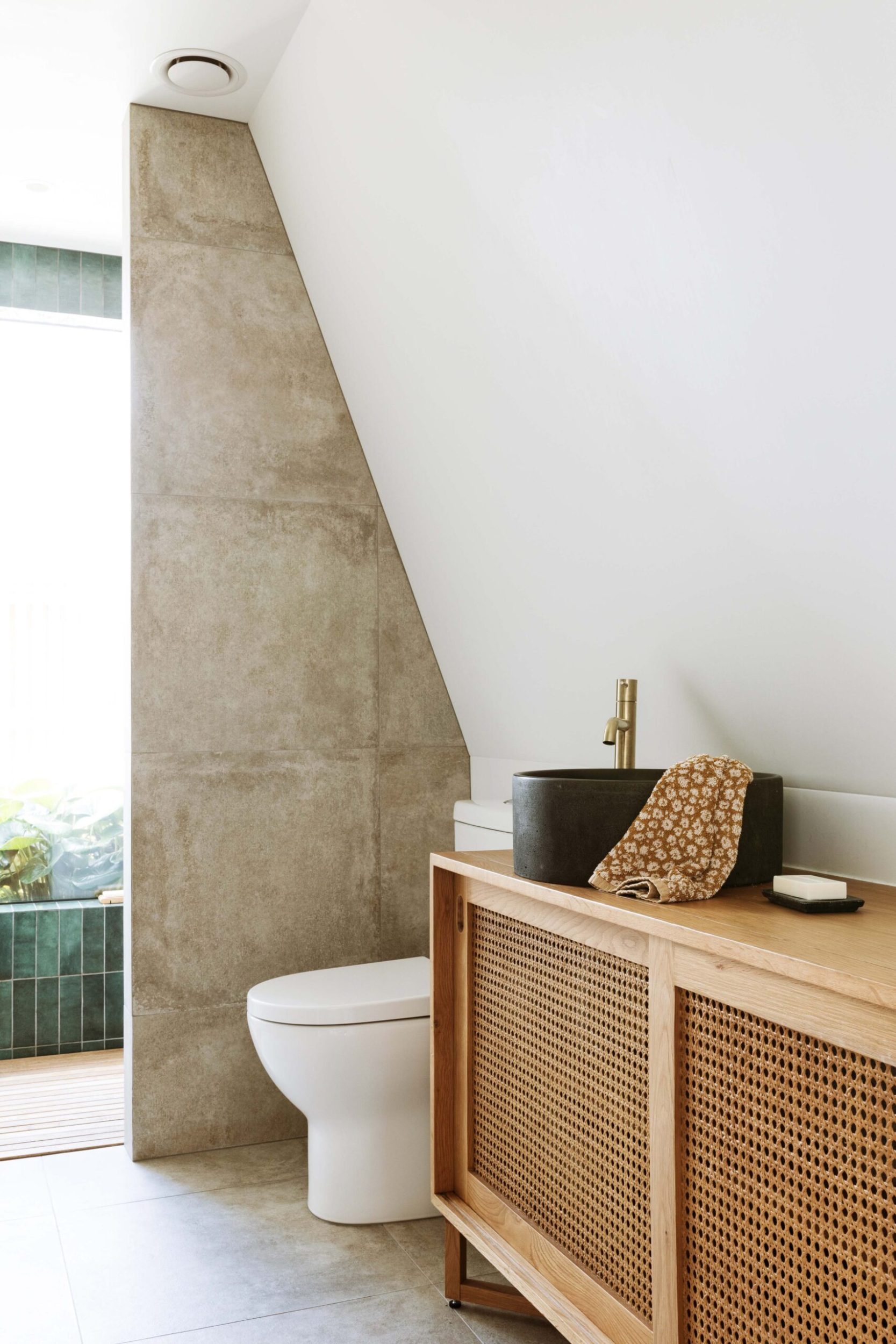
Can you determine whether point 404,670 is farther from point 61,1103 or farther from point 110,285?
point 110,285

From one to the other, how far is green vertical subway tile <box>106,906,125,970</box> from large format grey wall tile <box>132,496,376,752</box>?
1096 mm

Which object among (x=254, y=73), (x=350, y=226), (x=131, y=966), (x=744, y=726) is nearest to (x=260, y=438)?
(x=350, y=226)

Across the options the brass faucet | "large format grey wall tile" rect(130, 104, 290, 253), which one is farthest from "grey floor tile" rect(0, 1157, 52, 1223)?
"large format grey wall tile" rect(130, 104, 290, 253)

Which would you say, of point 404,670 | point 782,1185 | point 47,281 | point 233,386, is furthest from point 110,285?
point 782,1185

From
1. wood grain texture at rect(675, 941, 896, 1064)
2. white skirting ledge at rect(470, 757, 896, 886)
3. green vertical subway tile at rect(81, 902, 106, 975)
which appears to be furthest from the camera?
green vertical subway tile at rect(81, 902, 106, 975)

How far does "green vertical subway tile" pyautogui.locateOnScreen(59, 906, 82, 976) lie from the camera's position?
335 cm

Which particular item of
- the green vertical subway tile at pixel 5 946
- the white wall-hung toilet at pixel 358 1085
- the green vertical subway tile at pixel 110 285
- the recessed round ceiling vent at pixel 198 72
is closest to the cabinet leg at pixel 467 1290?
the white wall-hung toilet at pixel 358 1085

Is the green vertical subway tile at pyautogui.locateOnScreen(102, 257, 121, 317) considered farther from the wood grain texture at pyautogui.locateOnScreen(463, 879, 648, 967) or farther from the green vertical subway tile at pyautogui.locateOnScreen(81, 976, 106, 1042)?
the wood grain texture at pyautogui.locateOnScreen(463, 879, 648, 967)

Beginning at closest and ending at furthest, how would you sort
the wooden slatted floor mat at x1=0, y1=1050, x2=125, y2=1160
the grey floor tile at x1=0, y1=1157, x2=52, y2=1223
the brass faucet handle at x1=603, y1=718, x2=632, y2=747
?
the brass faucet handle at x1=603, y1=718, x2=632, y2=747
the grey floor tile at x1=0, y1=1157, x2=52, y2=1223
the wooden slatted floor mat at x1=0, y1=1050, x2=125, y2=1160

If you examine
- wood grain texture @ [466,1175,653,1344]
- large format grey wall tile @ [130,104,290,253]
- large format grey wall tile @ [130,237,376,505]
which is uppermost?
large format grey wall tile @ [130,104,290,253]

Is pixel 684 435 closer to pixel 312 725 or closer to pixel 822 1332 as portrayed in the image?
pixel 822 1332

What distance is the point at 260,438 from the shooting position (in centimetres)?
268

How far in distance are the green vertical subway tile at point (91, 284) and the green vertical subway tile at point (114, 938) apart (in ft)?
6.23

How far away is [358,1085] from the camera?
2.13 meters
